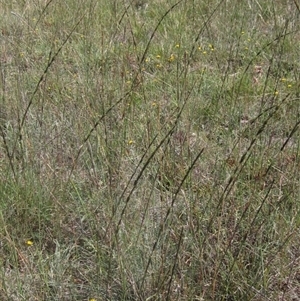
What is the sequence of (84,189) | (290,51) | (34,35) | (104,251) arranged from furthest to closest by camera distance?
1. (34,35)
2. (290,51)
3. (84,189)
4. (104,251)

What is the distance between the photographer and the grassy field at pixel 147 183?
1.88 meters

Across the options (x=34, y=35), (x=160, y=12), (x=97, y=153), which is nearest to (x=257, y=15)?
(x=160, y=12)

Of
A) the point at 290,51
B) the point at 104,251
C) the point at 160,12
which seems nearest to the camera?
the point at 104,251

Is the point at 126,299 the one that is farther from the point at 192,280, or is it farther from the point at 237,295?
the point at 237,295

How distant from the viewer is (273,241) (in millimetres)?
1992

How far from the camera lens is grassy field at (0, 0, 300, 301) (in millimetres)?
1879

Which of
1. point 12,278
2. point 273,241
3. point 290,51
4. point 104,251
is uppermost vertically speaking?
point 290,51

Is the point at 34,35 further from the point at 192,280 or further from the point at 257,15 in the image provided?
the point at 192,280

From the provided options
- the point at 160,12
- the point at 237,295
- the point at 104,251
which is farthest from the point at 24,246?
the point at 160,12

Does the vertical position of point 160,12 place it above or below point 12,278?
above

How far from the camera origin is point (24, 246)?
85.4 inches

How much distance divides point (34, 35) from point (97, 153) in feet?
5.59

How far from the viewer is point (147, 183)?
229cm

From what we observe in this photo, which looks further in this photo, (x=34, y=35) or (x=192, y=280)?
(x=34, y=35)
